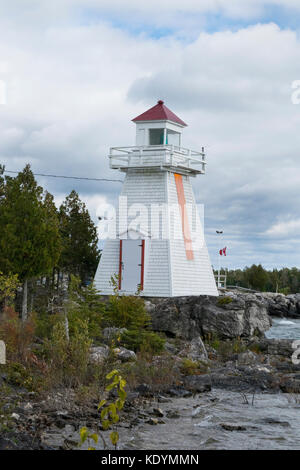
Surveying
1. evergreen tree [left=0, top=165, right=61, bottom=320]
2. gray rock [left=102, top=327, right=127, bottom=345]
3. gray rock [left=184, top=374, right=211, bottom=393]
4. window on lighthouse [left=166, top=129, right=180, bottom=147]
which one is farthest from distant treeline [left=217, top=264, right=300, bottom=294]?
gray rock [left=184, top=374, right=211, bottom=393]

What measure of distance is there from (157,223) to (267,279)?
169 ft

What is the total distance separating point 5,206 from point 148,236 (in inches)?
329

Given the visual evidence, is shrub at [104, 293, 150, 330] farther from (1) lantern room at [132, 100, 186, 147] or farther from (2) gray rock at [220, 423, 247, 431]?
(1) lantern room at [132, 100, 186, 147]

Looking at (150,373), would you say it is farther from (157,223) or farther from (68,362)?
(157,223)

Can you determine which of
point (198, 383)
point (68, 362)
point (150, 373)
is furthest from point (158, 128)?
point (68, 362)

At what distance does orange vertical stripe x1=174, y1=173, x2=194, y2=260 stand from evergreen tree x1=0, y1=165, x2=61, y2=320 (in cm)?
832

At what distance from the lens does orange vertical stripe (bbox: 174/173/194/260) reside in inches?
1281

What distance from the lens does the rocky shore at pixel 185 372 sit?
11.3 meters

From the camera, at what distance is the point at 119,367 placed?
15250 mm

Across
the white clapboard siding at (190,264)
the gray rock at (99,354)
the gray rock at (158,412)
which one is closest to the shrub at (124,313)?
the gray rock at (99,354)

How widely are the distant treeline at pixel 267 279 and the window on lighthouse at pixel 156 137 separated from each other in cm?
4719

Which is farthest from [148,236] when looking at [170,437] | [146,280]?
[170,437]

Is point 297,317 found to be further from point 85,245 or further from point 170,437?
point 170,437

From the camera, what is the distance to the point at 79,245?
127 ft
